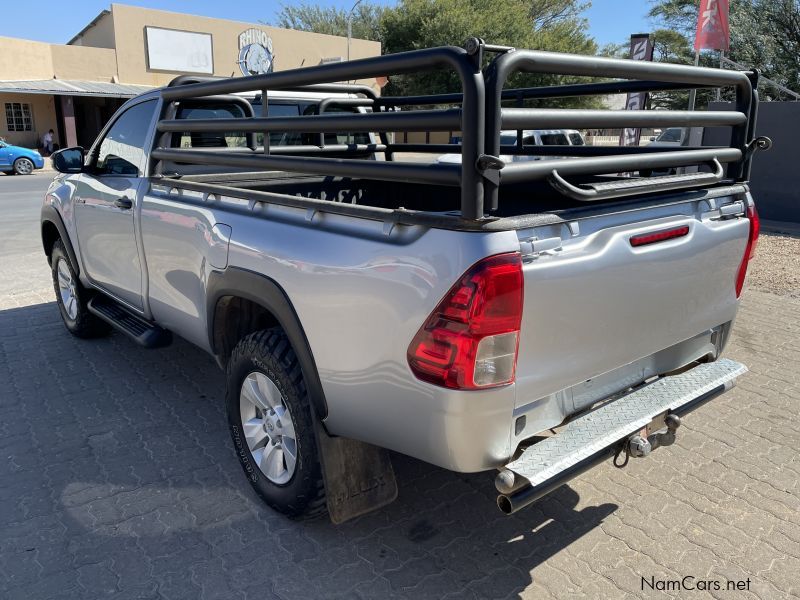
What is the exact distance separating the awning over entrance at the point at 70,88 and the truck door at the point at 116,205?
79.7 feet

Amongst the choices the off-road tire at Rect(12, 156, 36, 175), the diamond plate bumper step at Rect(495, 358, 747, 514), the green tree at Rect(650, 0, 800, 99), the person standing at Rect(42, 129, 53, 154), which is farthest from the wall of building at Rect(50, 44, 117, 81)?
the diamond plate bumper step at Rect(495, 358, 747, 514)

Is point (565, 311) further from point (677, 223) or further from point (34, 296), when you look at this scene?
point (34, 296)

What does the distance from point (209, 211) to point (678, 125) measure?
2.20 metres

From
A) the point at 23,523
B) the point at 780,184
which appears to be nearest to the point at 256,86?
the point at 23,523

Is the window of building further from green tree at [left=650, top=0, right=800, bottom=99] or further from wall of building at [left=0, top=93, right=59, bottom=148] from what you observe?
green tree at [left=650, top=0, right=800, bottom=99]

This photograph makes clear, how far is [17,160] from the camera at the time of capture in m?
23.2

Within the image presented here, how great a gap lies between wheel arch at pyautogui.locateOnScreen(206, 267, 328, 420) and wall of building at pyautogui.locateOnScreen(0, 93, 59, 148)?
106 ft

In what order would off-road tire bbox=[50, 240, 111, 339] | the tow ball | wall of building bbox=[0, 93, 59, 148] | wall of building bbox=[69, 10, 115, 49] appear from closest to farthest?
the tow ball < off-road tire bbox=[50, 240, 111, 339] < wall of building bbox=[0, 93, 59, 148] < wall of building bbox=[69, 10, 115, 49]

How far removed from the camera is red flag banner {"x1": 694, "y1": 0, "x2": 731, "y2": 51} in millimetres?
13906

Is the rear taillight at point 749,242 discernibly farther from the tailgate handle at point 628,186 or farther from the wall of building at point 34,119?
the wall of building at point 34,119

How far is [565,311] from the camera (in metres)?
2.27

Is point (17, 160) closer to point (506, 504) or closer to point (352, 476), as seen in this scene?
point (352, 476)

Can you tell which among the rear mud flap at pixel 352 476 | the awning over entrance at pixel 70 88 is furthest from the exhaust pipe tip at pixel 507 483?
the awning over entrance at pixel 70 88

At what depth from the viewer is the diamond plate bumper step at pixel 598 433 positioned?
220 cm
